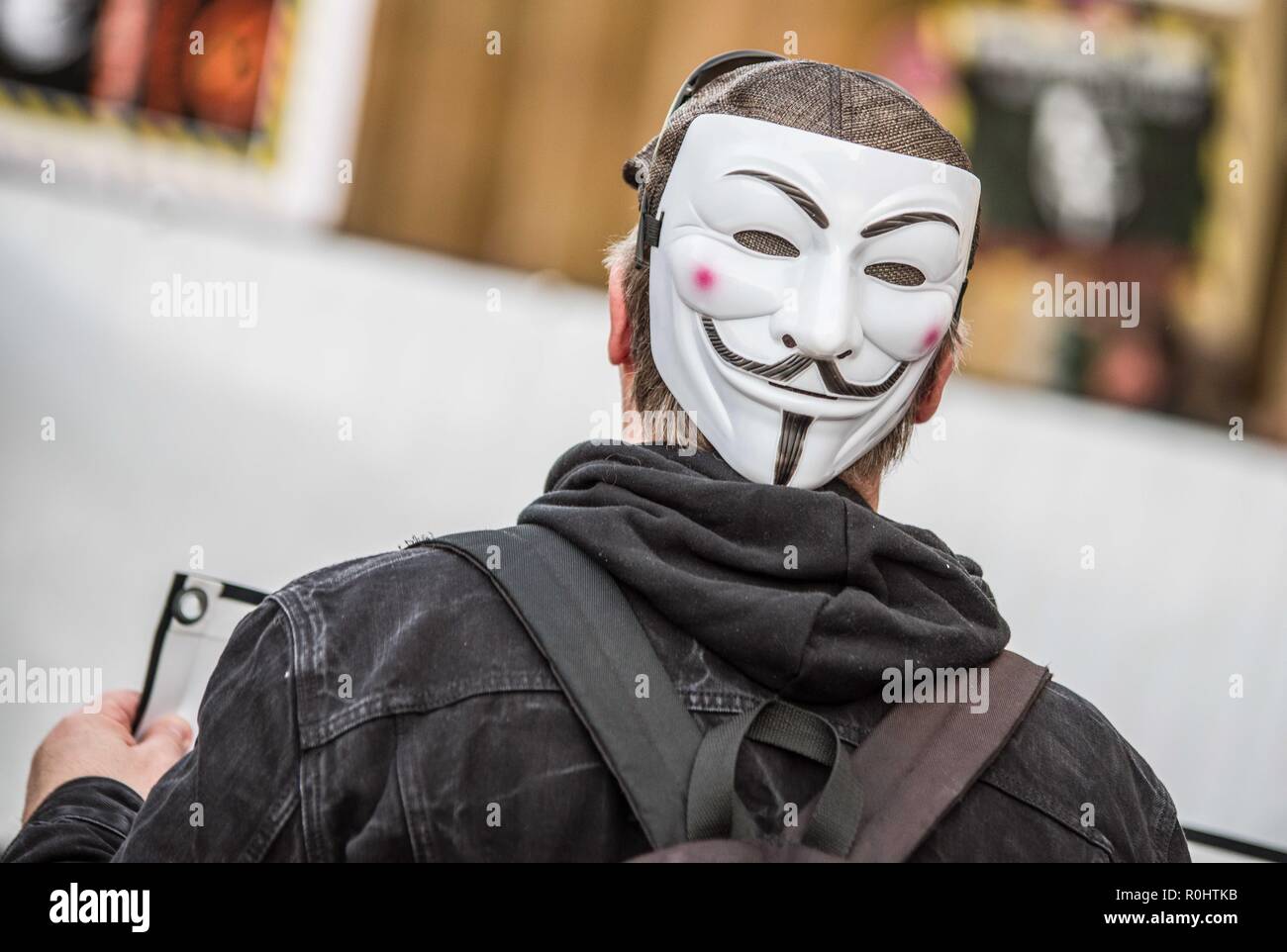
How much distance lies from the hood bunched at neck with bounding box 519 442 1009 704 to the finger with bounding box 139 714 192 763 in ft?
1.35

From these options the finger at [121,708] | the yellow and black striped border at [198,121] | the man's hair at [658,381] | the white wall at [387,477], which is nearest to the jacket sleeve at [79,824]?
the finger at [121,708]

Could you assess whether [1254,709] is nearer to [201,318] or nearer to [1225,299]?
[1225,299]

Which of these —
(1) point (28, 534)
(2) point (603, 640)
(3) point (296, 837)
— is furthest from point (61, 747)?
(1) point (28, 534)

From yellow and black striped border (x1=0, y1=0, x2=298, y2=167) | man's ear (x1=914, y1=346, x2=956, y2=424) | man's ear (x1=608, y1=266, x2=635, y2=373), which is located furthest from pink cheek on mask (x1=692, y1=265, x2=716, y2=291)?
yellow and black striped border (x1=0, y1=0, x2=298, y2=167)

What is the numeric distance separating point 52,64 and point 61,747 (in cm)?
293

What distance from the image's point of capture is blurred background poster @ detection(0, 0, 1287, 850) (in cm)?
294

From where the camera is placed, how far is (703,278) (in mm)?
1125

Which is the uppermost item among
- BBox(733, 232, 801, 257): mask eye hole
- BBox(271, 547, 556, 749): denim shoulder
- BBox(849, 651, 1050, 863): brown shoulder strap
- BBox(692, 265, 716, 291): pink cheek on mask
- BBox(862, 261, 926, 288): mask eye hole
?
BBox(733, 232, 801, 257): mask eye hole

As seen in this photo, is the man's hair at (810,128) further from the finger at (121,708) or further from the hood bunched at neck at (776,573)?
the finger at (121,708)

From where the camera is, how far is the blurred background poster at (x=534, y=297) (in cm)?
294

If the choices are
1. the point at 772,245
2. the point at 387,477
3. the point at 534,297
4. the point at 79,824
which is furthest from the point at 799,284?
the point at 534,297

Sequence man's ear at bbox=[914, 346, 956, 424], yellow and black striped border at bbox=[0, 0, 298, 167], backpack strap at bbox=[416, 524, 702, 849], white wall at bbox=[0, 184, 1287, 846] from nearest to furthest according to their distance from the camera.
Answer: backpack strap at bbox=[416, 524, 702, 849]
man's ear at bbox=[914, 346, 956, 424]
white wall at bbox=[0, 184, 1287, 846]
yellow and black striped border at bbox=[0, 0, 298, 167]

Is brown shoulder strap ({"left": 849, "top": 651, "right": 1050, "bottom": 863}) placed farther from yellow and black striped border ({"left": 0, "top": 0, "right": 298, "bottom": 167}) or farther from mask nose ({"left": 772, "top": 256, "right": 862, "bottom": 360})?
yellow and black striped border ({"left": 0, "top": 0, "right": 298, "bottom": 167})
